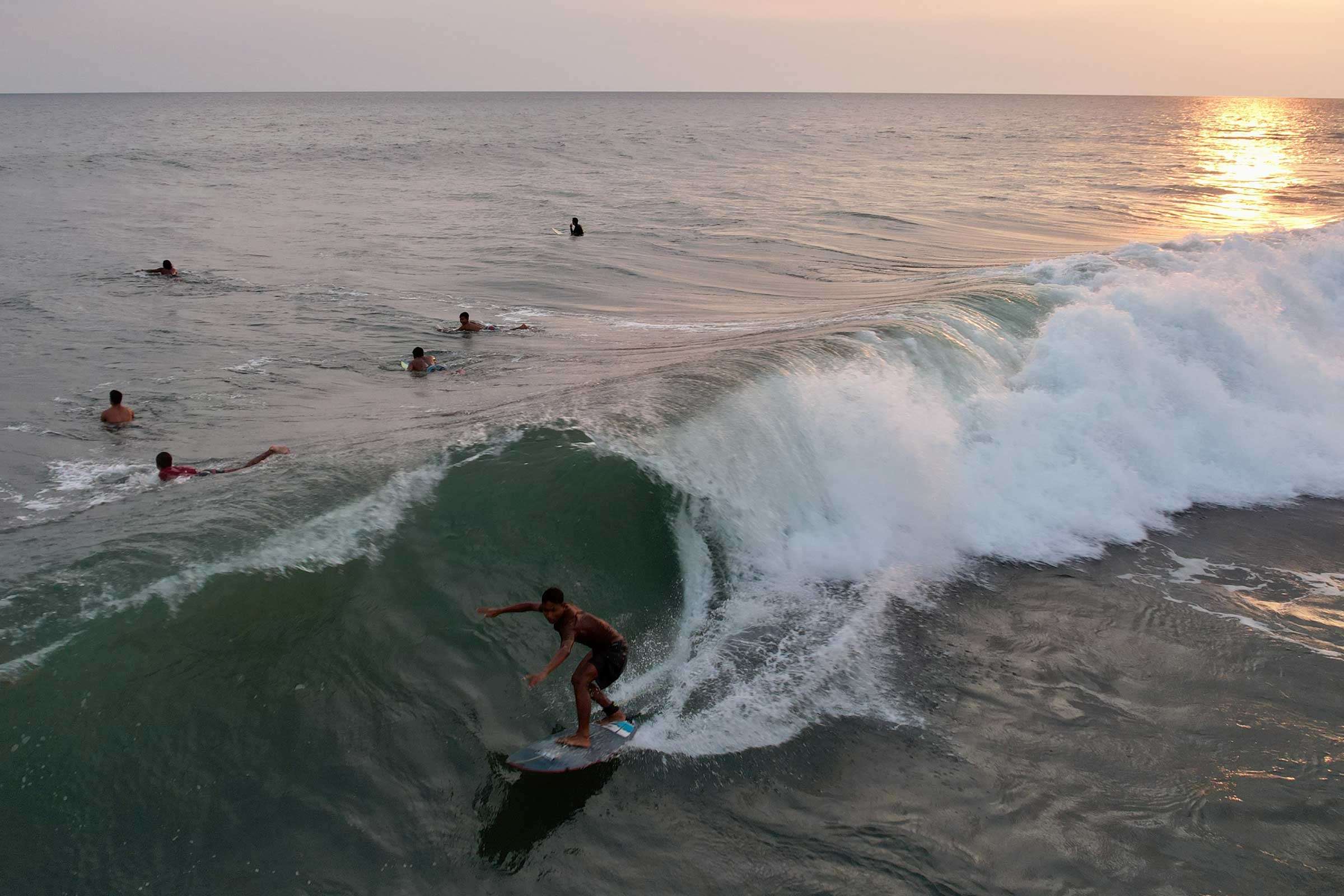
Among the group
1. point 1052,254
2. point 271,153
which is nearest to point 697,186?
point 1052,254

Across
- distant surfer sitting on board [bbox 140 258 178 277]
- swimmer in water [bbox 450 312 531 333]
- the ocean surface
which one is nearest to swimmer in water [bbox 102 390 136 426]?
the ocean surface

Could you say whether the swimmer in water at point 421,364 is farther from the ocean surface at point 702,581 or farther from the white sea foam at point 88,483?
the white sea foam at point 88,483

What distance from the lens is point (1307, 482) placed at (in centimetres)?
1212

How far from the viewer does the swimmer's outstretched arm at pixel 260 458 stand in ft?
32.8

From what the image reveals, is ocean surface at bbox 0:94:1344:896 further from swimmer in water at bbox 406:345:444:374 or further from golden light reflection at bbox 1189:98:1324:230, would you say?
golden light reflection at bbox 1189:98:1324:230

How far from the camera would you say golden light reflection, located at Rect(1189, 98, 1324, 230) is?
31.2m

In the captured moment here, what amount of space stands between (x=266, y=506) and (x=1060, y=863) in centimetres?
729

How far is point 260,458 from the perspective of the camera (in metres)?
10.1

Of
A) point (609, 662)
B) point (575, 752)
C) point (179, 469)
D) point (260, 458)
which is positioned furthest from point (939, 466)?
point (179, 469)

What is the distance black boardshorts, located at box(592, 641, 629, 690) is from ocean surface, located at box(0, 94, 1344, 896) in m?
0.46

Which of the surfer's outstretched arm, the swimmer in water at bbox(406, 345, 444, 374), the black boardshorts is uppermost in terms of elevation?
→ the swimmer in water at bbox(406, 345, 444, 374)

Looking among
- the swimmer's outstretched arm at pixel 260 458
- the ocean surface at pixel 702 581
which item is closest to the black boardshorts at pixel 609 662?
the ocean surface at pixel 702 581

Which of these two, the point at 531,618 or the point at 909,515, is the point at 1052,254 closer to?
the point at 909,515

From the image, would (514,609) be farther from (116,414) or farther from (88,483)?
(116,414)
